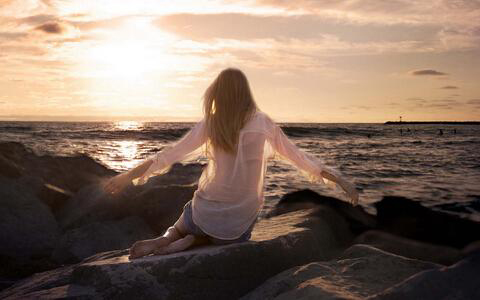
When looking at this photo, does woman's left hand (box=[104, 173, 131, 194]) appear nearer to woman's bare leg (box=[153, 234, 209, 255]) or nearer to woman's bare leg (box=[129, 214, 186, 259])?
woman's bare leg (box=[129, 214, 186, 259])

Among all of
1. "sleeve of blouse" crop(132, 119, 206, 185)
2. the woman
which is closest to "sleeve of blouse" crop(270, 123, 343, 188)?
the woman

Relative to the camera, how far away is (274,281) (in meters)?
3.53

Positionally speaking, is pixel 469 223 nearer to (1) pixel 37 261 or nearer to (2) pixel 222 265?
(2) pixel 222 265

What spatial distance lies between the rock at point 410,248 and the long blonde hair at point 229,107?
2214mm

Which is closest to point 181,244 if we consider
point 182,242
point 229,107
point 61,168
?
point 182,242

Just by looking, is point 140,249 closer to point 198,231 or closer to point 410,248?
point 198,231

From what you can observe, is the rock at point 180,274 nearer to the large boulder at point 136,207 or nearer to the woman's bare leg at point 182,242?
the woman's bare leg at point 182,242

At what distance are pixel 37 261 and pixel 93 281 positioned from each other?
8.42 feet

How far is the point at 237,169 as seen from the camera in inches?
152

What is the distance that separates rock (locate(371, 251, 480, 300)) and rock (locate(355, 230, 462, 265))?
69.3 inches

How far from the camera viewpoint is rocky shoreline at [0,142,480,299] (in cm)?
326

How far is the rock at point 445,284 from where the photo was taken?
254 cm

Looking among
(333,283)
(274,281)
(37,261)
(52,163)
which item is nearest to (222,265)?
(274,281)

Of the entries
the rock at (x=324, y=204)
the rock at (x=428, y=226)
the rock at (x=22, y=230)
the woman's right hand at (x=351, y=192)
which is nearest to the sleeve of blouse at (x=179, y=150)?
the woman's right hand at (x=351, y=192)
